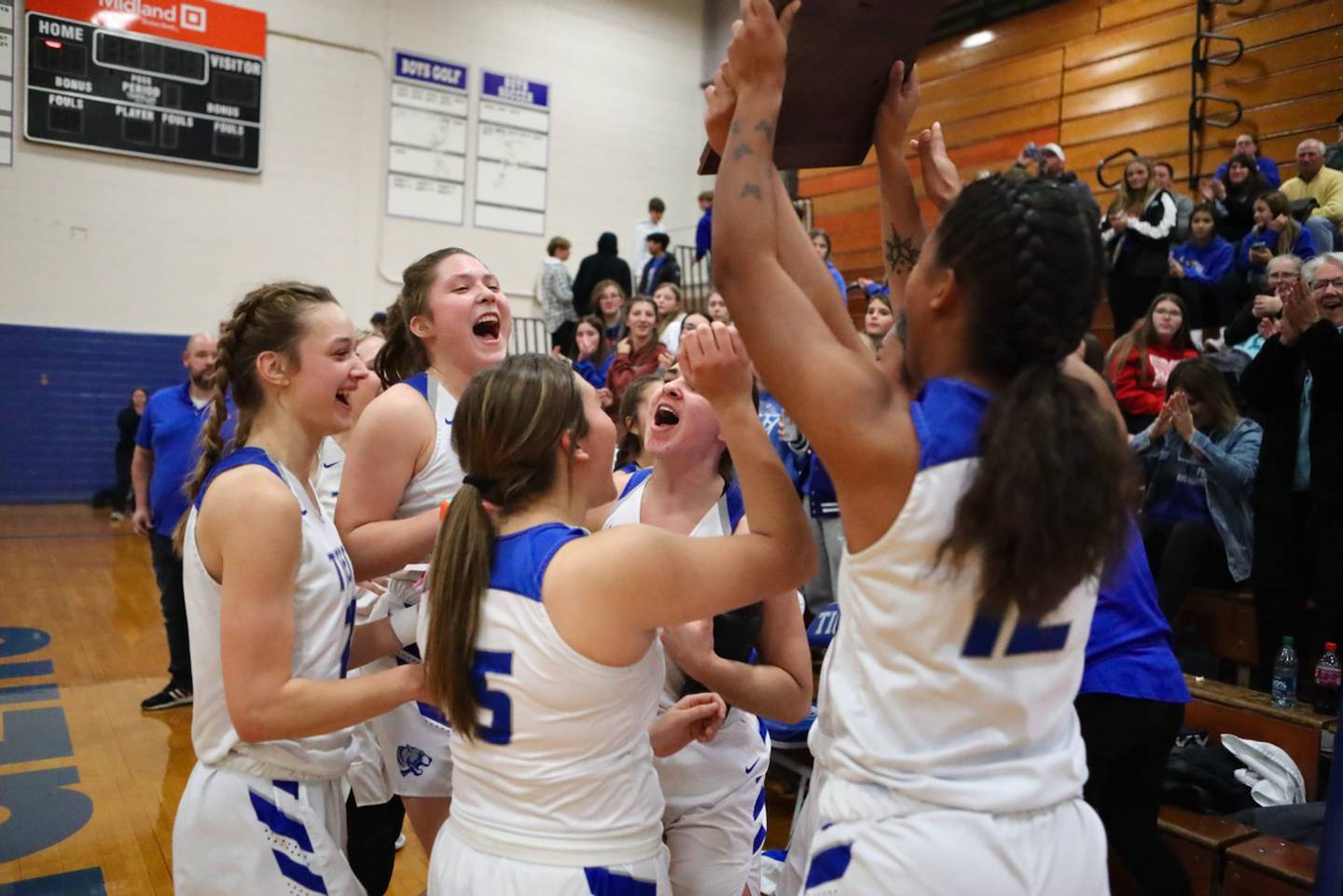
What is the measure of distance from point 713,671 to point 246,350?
1.10 metres

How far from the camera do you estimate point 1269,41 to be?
837 cm

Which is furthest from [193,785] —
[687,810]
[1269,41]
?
[1269,41]

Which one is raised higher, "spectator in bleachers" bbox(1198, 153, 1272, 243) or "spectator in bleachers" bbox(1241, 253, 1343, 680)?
"spectator in bleachers" bbox(1198, 153, 1272, 243)

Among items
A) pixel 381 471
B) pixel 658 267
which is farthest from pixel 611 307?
pixel 381 471

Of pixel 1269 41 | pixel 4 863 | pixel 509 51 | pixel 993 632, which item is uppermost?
pixel 509 51

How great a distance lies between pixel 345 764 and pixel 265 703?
Result: 12.6 inches

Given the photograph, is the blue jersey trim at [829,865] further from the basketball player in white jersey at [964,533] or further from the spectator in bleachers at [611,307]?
the spectator in bleachers at [611,307]

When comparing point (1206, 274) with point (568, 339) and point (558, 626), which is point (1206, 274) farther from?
point (558, 626)

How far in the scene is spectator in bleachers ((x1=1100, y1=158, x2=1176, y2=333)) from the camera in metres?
7.12

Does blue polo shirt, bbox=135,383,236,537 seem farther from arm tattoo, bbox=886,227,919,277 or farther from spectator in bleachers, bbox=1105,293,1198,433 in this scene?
spectator in bleachers, bbox=1105,293,1198,433

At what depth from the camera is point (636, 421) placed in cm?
260

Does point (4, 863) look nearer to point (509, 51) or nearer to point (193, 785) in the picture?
point (193, 785)

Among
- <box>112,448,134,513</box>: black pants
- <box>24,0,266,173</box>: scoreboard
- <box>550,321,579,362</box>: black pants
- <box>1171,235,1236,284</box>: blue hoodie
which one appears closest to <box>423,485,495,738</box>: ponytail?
<box>1171,235,1236,284</box>: blue hoodie

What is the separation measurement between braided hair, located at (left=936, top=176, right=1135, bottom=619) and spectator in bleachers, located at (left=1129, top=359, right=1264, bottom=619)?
405 centimetres
